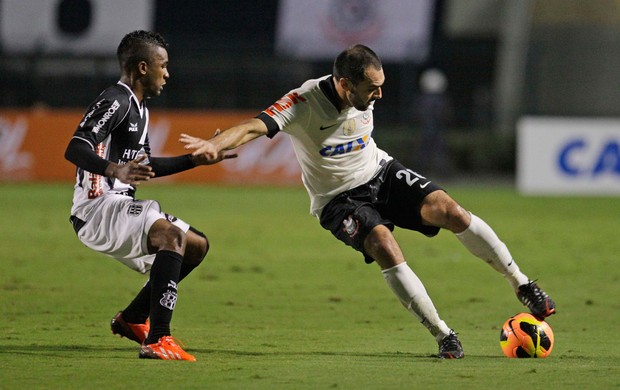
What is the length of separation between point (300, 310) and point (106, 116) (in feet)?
10.6

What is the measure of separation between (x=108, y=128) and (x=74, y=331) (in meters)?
1.96

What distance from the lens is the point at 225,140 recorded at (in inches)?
A: 284

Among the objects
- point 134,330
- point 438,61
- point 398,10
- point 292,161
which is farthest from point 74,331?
point 438,61

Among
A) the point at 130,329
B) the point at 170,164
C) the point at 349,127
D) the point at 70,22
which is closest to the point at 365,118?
the point at 349,127

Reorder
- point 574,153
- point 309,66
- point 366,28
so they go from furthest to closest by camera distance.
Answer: point 309,66, point 366,28, point 574,153

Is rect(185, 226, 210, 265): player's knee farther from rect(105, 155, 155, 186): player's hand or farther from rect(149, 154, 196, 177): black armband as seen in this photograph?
rect(105, 155, 155, 186): player's hand

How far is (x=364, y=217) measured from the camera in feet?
25.5

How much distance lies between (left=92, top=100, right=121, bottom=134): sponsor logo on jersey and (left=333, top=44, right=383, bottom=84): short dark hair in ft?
4.79

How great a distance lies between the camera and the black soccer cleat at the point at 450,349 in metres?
7.30

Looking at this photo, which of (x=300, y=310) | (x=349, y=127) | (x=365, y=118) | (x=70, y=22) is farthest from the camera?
(x=70, y=22)

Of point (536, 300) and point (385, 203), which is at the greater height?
point (385, 203)

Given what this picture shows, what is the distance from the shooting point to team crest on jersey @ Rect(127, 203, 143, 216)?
7.31 meters

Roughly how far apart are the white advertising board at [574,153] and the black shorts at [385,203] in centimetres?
1584

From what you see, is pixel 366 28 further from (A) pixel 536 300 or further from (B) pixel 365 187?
(A) pixel 536 300
